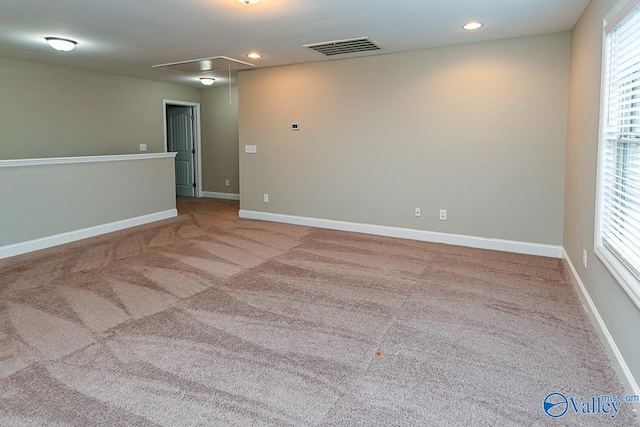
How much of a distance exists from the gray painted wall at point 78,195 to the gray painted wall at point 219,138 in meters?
2.15

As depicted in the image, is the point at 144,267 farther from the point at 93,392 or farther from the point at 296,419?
the point at 296,419

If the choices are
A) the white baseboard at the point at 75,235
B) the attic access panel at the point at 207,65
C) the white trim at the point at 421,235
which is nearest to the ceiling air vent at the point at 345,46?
the attic access panel at the point at 207,65

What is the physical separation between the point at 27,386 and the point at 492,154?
4731mm

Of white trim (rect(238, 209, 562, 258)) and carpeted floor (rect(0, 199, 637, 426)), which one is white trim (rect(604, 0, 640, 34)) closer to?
carpeted floor (rect(0, 199, 637, 426))

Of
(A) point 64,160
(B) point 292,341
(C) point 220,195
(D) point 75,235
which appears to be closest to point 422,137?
(B) point 292,341

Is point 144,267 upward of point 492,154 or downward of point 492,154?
downward

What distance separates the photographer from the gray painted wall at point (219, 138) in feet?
28.8

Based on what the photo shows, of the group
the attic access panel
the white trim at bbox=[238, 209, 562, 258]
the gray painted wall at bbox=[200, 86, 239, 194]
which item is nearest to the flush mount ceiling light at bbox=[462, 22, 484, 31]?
the white trim at bbox=[238, 209, 562, 258]

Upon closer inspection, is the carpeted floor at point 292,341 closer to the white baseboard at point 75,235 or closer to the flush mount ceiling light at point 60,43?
the white baseboard at point 75,235

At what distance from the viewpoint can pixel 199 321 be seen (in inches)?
119

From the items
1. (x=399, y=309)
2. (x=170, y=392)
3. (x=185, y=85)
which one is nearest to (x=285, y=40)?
(x=399, y=309)
